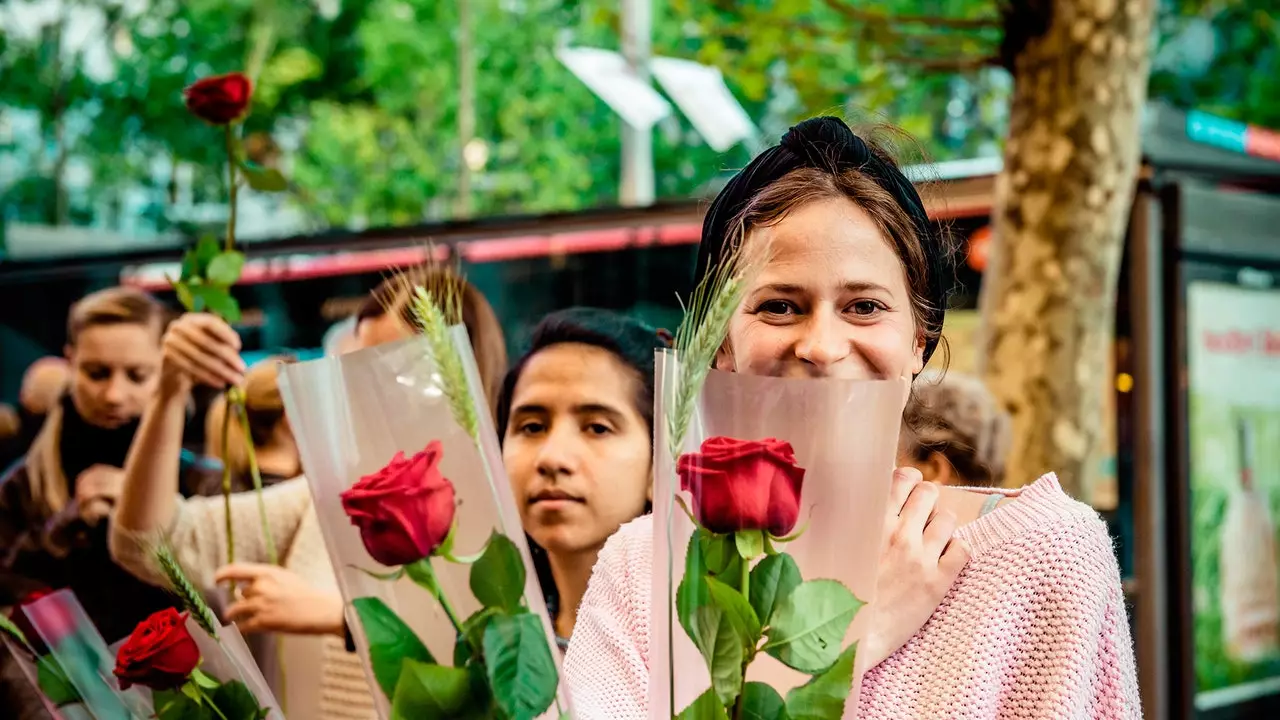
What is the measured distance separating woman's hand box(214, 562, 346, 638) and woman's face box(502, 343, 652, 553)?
454 millimetres

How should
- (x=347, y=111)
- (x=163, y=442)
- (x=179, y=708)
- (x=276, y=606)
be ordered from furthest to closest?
(x=347, y=111) < (x=163, y=442) < (x=276, y=606) < (x=179, y=708)

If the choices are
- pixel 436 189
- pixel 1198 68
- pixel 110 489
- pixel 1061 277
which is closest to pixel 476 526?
pixel 110 489

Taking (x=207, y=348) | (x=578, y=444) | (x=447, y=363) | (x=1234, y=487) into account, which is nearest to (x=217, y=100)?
(x=207, y=348)

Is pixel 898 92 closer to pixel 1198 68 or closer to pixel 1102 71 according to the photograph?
pixel 1102 71

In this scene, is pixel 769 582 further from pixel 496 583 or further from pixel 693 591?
pixel 496 583

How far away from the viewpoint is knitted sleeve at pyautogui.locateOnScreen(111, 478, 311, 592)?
2953 mm

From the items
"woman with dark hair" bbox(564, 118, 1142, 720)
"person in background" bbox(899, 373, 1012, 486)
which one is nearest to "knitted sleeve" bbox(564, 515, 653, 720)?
"woman with dark hair" bbox(564, 118, 1142, 720)

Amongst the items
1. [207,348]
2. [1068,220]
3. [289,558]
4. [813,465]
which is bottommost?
[289,558]

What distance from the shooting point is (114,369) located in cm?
445

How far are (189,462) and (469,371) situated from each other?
10.6ft

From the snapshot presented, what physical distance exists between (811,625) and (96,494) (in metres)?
3.35

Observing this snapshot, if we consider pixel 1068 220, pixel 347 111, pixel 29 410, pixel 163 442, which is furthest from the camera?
pixel 347 111

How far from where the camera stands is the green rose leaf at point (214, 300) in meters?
2.29

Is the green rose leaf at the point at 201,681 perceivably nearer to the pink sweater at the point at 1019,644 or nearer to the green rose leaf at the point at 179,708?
the green rose leaf at the point at 179,708
